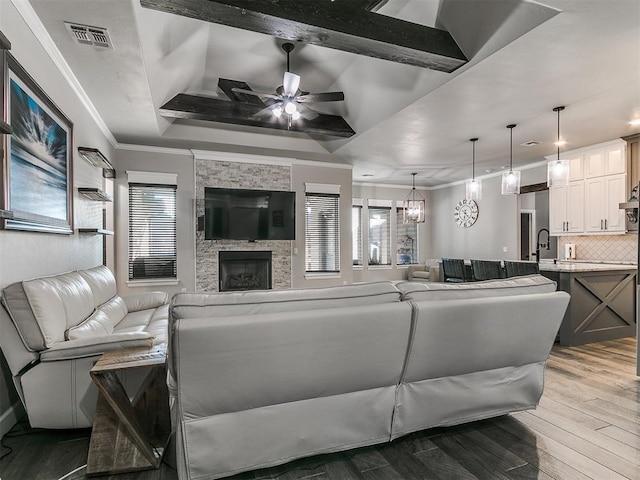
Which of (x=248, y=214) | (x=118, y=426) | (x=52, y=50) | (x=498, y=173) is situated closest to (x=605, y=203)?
(x=498, y=173)

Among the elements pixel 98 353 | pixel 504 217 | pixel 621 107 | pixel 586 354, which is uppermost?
pixel 621 107

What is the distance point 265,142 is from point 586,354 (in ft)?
17.9

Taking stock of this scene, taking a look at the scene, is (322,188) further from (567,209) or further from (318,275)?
(567,209)

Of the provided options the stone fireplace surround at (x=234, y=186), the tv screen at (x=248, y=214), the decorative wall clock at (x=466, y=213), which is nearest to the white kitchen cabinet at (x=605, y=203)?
the decorative wall clock at (x=466, y=213)

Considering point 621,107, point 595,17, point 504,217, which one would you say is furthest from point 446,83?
point 504,217

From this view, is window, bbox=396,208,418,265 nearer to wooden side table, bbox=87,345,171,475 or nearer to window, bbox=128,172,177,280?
window, bbox=128,172,177,280

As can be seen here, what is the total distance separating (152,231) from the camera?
5906mm

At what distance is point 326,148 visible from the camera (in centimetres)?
654

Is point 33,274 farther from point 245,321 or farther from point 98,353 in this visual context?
point 245,321

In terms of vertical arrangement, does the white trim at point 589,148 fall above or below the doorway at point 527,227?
above

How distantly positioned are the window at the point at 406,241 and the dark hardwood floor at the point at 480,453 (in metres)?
6.97

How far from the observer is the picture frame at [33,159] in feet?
7.25

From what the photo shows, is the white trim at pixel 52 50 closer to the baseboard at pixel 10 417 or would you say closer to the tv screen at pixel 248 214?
the tv screen at pixel 248 214

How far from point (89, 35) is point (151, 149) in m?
3.38
